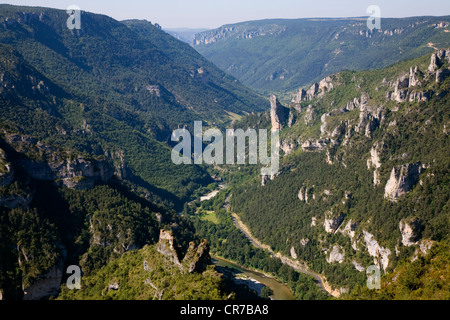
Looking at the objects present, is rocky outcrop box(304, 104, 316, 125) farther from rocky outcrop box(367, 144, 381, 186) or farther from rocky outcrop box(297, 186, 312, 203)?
rocky outcrop box(367, 144, 381, 186)

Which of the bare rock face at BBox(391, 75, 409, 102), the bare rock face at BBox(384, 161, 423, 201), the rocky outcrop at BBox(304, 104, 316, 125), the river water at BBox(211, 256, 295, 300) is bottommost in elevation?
the river water at BBox(211, 256, 295, 300)

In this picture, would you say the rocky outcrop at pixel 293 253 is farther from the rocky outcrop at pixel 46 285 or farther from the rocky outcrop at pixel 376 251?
the rocky outcrop at pixel 46 285

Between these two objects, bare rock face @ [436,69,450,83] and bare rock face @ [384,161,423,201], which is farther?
bare rock face @ [436,69,450,83]

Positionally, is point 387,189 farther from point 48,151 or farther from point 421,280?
point 48,151

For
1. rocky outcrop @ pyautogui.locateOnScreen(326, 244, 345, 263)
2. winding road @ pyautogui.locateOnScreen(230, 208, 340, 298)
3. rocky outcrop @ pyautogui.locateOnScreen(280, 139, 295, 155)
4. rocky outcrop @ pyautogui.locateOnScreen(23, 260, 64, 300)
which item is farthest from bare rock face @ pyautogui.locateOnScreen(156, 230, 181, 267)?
rocky outcrop @ pyautogui.locateOnScreen(280, 139, 295, 155)
